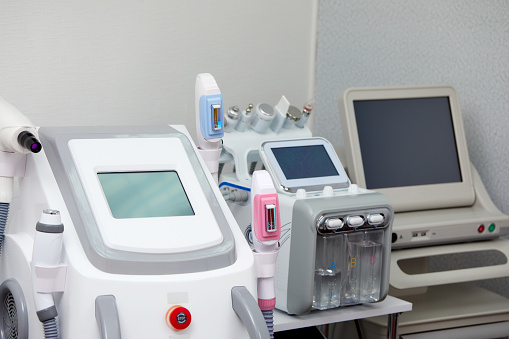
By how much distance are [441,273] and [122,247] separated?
107 cm

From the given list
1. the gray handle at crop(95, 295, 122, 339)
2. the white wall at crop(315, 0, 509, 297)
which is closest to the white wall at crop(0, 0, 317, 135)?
the white wall at crop(315, 0, 509, 297)

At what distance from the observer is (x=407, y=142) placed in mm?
2127

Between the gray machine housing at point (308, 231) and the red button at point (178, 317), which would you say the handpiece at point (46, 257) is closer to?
the red button at point (178, 317)

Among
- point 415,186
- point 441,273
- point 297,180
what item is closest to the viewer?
point 297,180

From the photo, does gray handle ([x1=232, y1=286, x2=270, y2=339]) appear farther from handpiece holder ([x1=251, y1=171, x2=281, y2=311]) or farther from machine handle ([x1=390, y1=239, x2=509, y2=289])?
machine handle ([x1=390, y1=239, x2=509, y2=289])

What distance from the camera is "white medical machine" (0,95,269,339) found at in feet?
4.02

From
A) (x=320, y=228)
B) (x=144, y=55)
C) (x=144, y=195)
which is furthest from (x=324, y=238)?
(x=144, y=55)

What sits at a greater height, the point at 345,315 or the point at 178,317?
the point at 178,317

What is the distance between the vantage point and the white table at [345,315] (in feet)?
5.43

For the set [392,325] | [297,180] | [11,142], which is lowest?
[392,325]

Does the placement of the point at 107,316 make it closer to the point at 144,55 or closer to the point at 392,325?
the point at 392,325

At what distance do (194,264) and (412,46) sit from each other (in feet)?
5.01

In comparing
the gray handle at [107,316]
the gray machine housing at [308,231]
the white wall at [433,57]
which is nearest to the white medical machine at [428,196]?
the white wall at [433,57]

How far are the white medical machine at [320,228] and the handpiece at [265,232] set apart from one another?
9.0 inches
